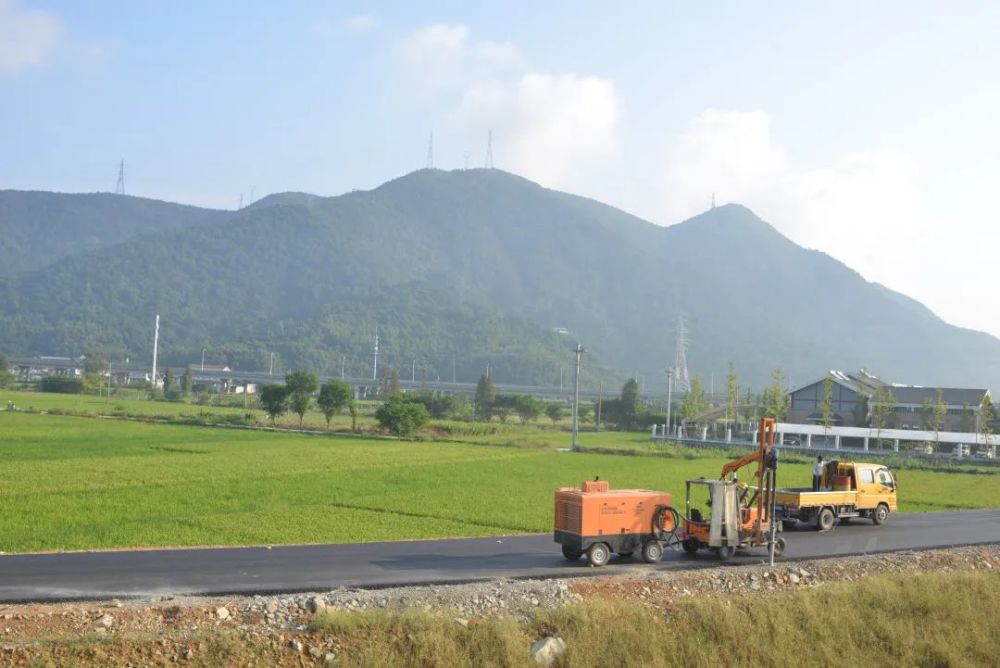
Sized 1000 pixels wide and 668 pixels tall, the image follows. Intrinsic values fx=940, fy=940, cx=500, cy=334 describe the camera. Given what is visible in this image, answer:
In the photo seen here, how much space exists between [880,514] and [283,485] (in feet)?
75.4

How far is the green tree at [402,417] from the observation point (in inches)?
3253

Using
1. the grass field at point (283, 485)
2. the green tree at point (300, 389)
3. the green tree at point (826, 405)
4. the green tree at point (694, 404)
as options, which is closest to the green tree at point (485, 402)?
the green tree at point (694, 404)

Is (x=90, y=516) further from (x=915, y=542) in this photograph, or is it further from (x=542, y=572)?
(x=915, y=542)

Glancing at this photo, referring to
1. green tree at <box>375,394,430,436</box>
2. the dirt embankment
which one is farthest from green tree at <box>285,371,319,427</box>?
the dirt embankment

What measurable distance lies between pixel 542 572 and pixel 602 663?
4.52 metres

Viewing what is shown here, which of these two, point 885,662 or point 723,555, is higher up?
point 723,555

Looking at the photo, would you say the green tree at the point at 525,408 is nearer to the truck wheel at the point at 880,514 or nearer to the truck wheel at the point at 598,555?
the truck wheel at the point at 880,514

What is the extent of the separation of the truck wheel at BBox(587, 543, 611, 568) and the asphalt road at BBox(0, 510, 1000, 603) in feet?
0.67

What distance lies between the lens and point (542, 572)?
2117cm

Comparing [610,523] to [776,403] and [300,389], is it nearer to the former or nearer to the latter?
[300,389]

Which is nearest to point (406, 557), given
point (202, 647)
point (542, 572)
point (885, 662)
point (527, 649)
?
point (542, 572)

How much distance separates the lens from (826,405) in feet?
330

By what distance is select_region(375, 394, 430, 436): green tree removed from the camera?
82625 millimetres

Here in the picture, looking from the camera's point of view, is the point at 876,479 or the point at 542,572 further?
the point at 876,479
